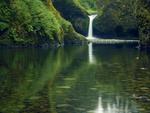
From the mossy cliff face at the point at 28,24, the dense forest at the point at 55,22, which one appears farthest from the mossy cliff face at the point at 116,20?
the mossy cliff face at the point at 28,24

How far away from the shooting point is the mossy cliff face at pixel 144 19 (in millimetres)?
80938

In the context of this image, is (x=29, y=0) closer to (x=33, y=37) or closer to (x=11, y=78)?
(x=33, y=37)

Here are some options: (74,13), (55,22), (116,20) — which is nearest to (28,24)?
(55,22)

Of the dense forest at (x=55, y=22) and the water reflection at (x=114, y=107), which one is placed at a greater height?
the dense forest at (x=55, y=22)

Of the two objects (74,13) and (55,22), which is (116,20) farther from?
(55,22)

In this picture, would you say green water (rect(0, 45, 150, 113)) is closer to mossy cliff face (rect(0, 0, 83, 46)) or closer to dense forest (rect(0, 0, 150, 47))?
dense forest (rect(0, 0, 150, 47))

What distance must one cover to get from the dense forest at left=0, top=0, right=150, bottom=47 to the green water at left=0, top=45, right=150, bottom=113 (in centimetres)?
3471

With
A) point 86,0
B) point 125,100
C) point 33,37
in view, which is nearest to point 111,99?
point 125,100

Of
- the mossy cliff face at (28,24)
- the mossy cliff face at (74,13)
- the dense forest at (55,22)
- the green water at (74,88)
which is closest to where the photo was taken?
the green water at (74,88)

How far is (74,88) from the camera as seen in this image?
3372 cm

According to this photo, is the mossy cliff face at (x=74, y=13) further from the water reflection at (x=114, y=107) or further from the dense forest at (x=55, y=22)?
the water reflection at (x=114, y=107)

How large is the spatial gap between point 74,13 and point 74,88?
254 ft

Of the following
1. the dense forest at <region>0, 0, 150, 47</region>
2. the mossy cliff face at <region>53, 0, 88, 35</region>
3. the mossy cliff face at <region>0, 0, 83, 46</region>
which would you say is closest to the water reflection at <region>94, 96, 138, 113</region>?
the dense forest at <region>0, 0, 150, 47</region>

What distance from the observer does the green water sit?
87.4 ft
